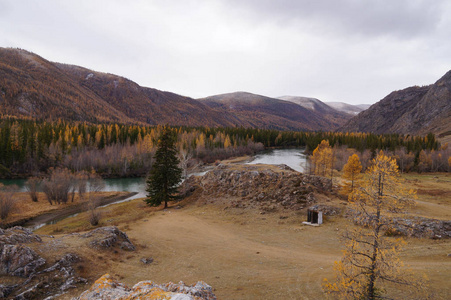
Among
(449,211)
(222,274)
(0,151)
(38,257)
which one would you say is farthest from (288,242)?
(0,151)

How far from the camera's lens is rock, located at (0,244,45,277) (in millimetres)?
12180

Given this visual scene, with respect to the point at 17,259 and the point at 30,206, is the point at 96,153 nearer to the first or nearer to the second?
the point at 30,206

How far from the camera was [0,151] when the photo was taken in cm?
7631

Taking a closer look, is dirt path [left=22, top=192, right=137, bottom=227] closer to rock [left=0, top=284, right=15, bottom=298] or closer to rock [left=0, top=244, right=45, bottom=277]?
rock [left=0, top=244, right=45, bottom=277]

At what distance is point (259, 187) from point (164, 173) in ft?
50.0

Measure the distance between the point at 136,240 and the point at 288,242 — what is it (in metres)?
14.2

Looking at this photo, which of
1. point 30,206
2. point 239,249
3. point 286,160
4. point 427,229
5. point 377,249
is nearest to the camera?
point 377,249

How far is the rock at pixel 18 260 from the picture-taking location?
1218cm

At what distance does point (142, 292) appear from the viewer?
19.1ft

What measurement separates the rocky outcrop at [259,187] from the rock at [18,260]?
24.5 meters

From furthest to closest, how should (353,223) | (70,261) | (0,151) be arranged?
(0,151)
(353,223)
(70,261)

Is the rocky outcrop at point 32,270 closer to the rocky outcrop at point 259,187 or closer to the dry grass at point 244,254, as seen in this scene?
the dry grass at point 244,254

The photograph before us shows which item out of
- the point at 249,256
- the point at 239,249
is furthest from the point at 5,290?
the point at 239,249

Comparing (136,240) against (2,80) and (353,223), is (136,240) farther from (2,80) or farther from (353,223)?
(2,80)
